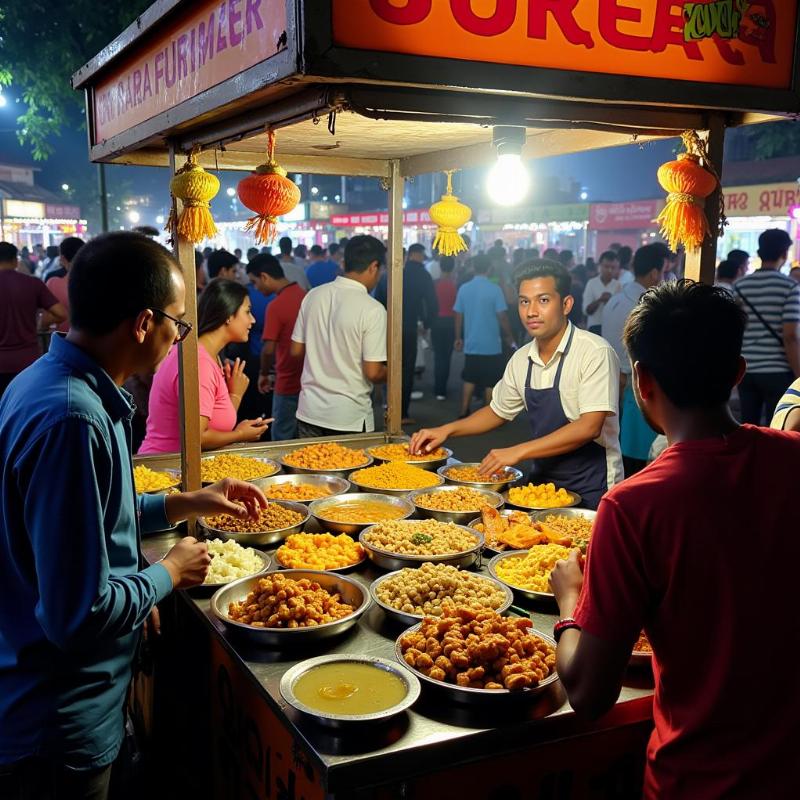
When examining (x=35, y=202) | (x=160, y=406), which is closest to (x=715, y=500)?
(x=160, y=406)

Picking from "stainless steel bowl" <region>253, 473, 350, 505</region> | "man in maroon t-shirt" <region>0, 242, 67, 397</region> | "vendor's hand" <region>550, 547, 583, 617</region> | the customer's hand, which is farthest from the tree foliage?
"vendor's hand" <region>550, 547, 583, 617</region>

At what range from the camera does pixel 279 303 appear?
697 cm

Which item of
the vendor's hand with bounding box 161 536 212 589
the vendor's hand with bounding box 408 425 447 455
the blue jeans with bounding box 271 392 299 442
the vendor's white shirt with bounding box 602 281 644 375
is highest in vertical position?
the vendor's white shirt with bounding box 602 281 644 375

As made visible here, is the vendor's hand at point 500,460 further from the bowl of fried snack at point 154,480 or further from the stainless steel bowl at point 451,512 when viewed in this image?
the bowl of fried snack at point 154,480

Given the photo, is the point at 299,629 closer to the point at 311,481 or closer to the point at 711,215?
the point at 311,481

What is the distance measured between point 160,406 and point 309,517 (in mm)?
1451

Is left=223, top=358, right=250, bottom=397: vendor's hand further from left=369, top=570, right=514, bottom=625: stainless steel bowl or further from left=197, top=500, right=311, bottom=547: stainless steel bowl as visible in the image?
left=369, top=570, right=514, bottom=625: stainless steel bowl

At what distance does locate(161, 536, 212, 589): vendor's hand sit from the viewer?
88.7 inches

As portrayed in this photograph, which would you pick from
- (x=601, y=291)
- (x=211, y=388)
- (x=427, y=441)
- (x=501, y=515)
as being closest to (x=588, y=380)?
(x=501, y=515)

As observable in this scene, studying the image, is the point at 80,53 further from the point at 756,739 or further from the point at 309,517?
the point at 756,739

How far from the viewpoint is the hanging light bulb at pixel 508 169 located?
2766 millimetres

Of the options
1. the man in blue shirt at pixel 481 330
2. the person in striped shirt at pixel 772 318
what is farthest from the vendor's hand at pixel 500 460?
the man in blue shirt at pixel 481 330

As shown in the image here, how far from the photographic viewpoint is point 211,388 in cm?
441

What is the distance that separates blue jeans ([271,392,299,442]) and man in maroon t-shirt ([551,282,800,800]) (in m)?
5.48
